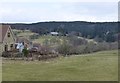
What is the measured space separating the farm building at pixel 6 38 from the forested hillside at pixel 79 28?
45.7 meters

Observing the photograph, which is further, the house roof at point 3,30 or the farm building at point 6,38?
the house roof at point 3,30

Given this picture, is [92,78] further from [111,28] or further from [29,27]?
[29,27]

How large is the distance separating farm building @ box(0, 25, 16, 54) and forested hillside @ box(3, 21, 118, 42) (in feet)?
150

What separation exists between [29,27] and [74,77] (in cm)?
10541

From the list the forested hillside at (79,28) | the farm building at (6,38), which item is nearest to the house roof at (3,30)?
the farm building at (6,38)

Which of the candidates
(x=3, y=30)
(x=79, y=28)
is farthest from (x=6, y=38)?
(x=79, y=28)

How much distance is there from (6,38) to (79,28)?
62.4 m

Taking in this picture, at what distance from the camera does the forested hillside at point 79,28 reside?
98.8 meters

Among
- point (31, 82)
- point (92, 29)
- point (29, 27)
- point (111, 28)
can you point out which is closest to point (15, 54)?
point (31, 82)

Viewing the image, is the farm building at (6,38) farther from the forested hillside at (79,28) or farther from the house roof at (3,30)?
the forested hillside at (79,28)

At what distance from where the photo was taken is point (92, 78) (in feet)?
65.5

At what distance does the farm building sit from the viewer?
47969 mm

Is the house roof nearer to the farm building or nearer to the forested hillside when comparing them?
the farm building

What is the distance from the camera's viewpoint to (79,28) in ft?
359
